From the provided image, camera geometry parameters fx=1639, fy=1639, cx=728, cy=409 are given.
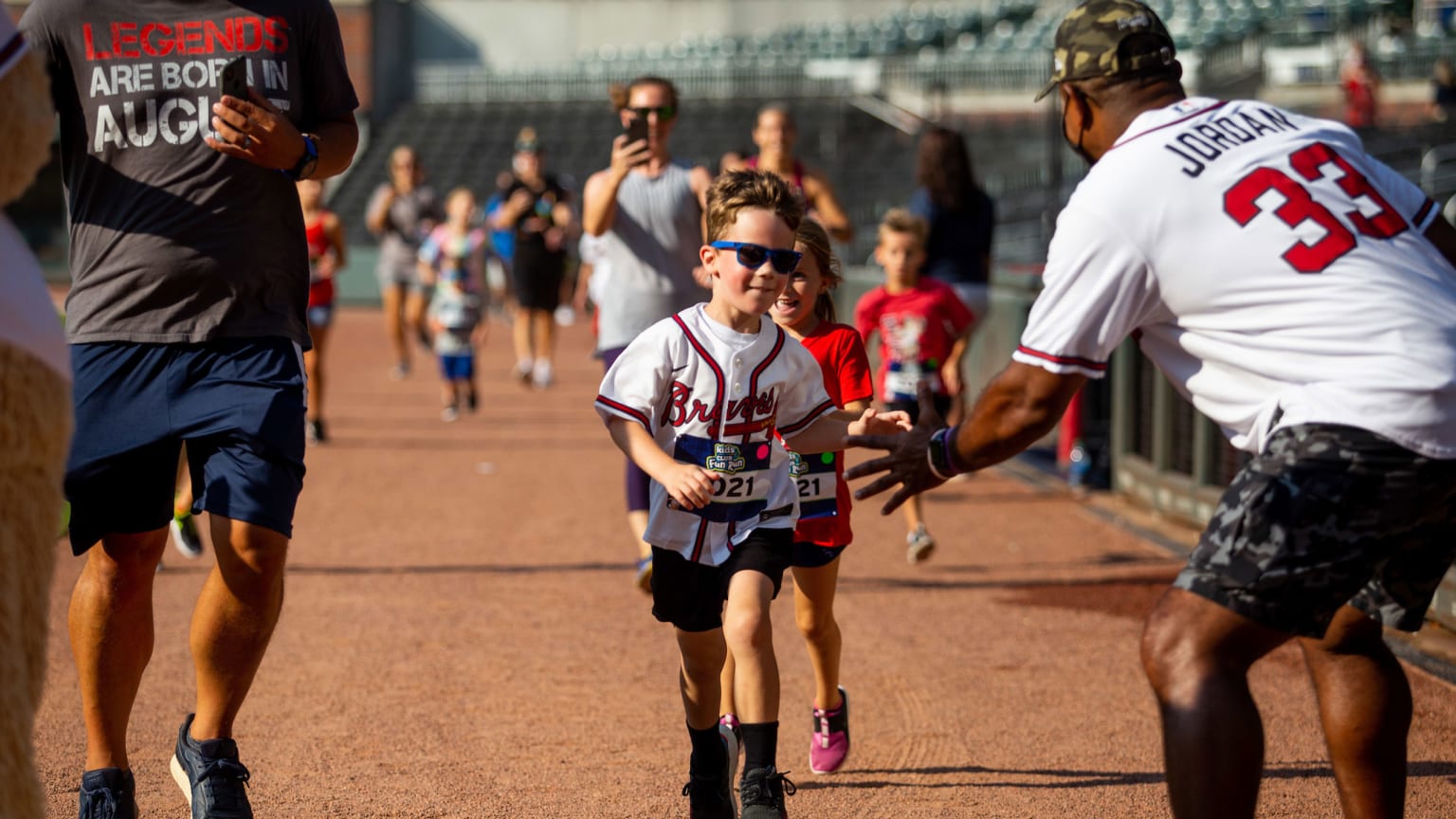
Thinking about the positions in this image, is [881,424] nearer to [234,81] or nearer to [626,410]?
[626,410]

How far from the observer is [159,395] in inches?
150

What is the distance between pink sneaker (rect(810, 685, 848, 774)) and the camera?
4.70m

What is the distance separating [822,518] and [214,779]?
1787mm

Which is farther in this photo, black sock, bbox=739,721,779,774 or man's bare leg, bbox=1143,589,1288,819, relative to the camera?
black sock, bbox=739,721,779,774

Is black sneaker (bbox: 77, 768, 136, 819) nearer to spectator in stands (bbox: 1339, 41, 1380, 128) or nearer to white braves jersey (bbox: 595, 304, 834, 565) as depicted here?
white braves jersey (bbox: 595, 304, 834, 565)

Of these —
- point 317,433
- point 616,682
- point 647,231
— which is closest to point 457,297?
point 317,433

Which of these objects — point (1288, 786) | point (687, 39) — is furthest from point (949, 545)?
point (687, 39)

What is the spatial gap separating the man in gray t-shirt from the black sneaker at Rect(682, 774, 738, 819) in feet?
3.52

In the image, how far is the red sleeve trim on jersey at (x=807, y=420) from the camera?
13.8 ft

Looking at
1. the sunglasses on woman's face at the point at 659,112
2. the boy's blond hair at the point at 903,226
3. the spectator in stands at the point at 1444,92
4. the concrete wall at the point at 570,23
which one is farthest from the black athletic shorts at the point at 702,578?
the concrete wall at the point at 570,23

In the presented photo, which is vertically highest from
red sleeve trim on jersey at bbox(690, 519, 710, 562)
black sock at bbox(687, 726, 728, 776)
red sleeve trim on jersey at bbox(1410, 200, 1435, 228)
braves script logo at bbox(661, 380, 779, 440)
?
red sleeve trim on jersey at bbox(1410, 200, 1435, 228)

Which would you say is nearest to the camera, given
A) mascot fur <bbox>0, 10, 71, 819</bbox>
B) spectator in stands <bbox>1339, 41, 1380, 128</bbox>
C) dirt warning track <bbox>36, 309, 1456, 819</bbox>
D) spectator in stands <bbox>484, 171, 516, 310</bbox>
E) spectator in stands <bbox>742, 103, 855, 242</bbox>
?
mascot fur <bbox>0, 10, 71, 819</bbox>

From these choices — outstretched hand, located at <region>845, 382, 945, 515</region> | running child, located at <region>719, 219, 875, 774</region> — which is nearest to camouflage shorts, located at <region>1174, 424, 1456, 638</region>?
outstretched hand, located at <region>845, 382, 945, 515</region>

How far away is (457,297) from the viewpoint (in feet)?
44.5
